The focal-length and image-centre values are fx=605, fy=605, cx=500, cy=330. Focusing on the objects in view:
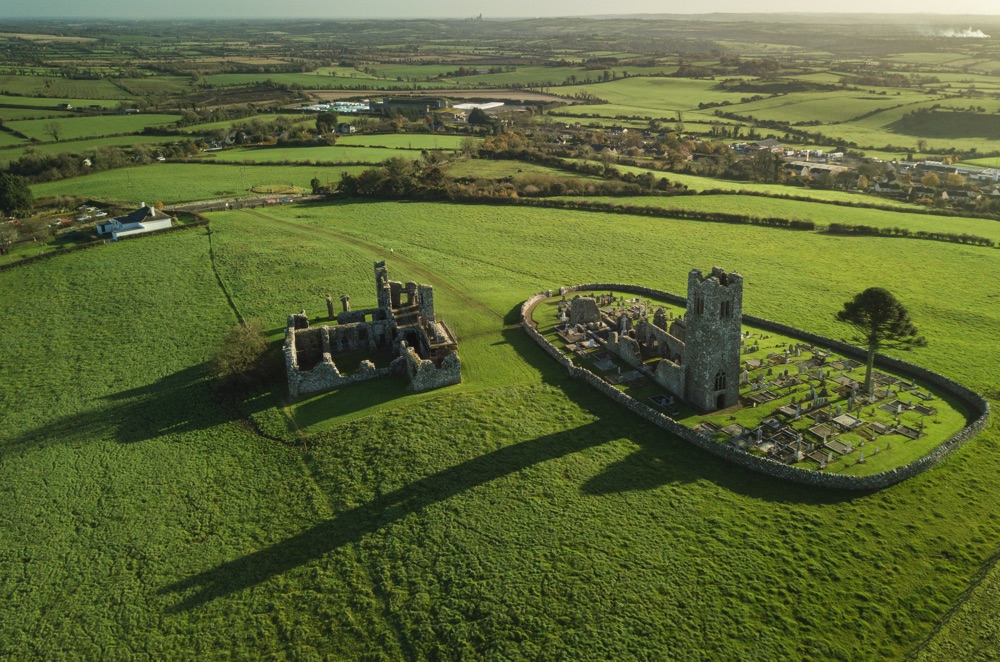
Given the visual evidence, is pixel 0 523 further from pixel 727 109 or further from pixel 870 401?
pixel 727 109

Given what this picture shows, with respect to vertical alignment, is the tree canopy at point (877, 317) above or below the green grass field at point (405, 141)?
below

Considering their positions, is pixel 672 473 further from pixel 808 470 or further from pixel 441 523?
pixel 441 523

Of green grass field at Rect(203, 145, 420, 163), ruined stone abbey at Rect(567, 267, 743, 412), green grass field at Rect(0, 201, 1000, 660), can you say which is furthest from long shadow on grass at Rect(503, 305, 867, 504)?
green grass field at Rect(203, 145, 420, 163)

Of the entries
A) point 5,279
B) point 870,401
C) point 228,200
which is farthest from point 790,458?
point 228,200

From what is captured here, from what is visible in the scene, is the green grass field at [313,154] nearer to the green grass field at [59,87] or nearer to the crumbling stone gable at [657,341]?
the crumbling stone gable at [657,341]

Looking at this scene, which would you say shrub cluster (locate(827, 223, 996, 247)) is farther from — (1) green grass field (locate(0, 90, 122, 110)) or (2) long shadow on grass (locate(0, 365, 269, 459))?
(1) green grass field (locate(0, 90, 122, 110))

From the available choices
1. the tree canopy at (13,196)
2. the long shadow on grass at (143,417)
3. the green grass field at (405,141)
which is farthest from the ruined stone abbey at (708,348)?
the green grass field at (405,141)
